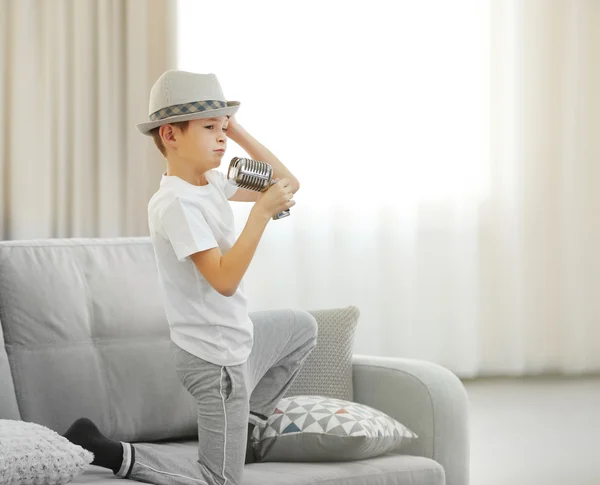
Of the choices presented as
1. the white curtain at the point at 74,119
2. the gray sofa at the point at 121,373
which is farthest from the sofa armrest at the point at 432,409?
the white curtain at the point at 74,119

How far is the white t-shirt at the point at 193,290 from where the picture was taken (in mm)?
1854

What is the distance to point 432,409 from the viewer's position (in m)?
2.27

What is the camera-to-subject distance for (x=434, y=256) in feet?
14.1

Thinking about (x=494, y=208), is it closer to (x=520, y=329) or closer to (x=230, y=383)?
(x=520, y=329)

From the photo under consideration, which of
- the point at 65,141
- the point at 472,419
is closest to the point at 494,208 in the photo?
the point at 472,419

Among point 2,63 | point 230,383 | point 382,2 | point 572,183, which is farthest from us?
point 572,183

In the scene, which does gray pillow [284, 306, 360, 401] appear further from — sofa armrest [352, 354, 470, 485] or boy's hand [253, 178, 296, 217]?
boy's hand [253, 178, 296, 217]

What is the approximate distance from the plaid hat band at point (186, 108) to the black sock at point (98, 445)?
2.24ft

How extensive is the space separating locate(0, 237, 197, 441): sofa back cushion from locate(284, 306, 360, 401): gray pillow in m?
0.32

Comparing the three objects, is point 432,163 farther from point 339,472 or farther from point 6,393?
point 6,393

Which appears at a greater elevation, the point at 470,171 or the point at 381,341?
the point at 470,171

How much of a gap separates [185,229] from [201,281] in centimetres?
13

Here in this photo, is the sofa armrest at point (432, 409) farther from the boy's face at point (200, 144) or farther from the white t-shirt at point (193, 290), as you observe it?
the boy's face at point (200, 144)

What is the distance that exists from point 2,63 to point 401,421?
2.07 meters
